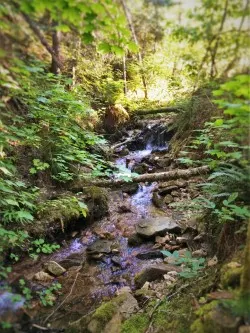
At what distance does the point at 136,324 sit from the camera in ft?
9.32

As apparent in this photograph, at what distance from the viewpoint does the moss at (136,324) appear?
9.05 feet

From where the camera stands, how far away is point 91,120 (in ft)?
32.1

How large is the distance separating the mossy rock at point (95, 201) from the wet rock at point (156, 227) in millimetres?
836

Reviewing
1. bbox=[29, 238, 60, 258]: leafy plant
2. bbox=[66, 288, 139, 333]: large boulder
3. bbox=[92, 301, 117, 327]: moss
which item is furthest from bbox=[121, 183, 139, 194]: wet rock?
bbox=[92, 301, 117, 327]: moss

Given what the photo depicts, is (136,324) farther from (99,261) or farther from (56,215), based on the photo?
(56,215)

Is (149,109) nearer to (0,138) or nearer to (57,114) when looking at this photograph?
(57,114)

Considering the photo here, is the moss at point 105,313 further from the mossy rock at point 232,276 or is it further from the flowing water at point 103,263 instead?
the mossy rock at point 232,276

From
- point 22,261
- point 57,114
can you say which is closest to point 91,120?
point 57,114

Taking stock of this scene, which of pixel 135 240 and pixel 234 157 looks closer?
pixel 234 157

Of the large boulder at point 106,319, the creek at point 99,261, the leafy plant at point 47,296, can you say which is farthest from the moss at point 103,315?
the leafy plant at point 47,296

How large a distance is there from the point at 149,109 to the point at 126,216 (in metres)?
7.07

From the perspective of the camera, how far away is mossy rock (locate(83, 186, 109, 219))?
557 cm

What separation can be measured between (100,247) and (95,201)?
1.11 meters

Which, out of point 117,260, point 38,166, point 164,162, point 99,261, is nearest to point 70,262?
point 99,261
